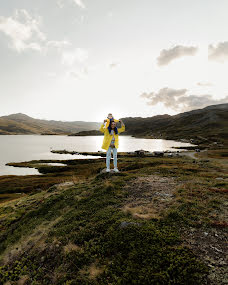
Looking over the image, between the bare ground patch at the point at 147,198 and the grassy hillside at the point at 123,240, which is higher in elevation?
the bare ground patch at the point at 147,198

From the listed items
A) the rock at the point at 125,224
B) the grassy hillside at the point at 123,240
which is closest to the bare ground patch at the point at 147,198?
the grassy hillside at the point at 123,240

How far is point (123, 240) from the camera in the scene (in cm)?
797

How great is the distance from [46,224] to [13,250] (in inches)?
91.9

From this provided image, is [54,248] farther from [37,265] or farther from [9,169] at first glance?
[9,169]

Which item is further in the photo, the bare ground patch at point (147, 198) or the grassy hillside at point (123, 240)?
the bare ground patch at point (147, 198)

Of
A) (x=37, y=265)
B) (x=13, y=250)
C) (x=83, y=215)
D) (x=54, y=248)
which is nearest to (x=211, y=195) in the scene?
(x=83, y=215)

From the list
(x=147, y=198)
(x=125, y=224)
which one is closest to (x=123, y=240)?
(x=125, y=224)

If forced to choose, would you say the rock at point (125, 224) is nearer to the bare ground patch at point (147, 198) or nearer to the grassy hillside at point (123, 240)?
the grassy hillside at point (123, 240)

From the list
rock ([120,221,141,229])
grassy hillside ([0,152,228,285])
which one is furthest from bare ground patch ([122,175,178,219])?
rock ([120,221,141,229])

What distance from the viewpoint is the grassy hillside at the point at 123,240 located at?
6.18 metres

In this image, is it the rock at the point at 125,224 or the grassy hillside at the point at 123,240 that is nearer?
the grassy hillside at the point at 123,240

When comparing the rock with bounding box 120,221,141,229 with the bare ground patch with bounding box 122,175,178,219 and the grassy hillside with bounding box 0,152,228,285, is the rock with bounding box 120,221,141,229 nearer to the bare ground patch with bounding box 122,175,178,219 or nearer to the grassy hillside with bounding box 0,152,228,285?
the grassy hillside with bounding box 0,152,228,285

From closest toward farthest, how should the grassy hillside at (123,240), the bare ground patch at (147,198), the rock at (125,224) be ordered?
the grassy hillside at (123,240), the rock at (125,224), the bare ground patch at (147,198)

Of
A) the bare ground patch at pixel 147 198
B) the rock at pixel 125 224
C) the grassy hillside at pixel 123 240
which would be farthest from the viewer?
the bare ground patch at pixel 147 198
